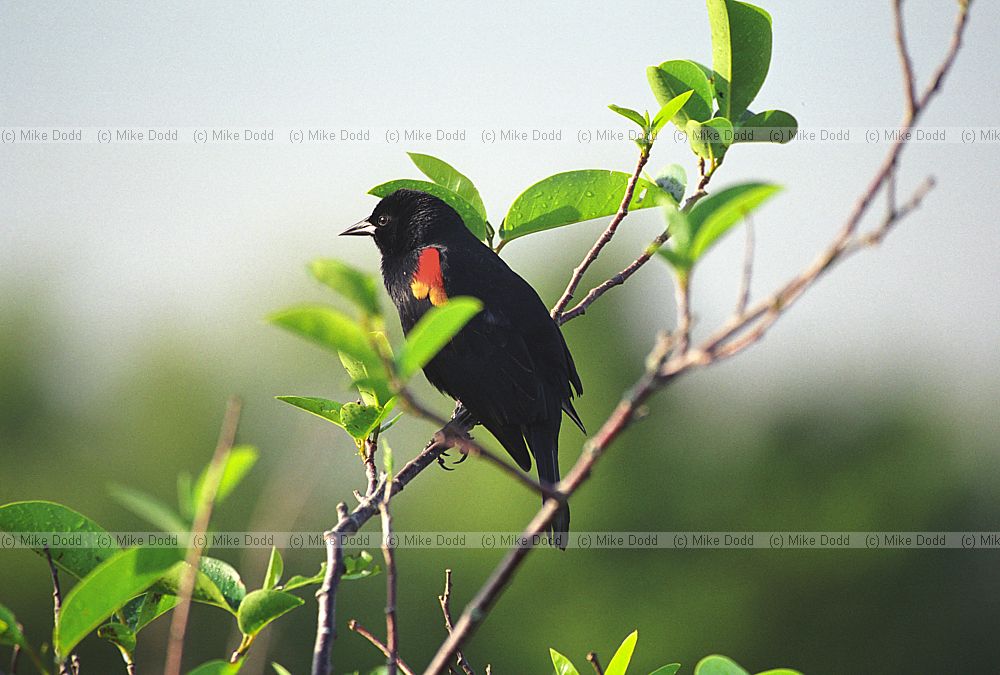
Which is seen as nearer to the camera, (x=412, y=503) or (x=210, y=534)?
(x=210, y=534)

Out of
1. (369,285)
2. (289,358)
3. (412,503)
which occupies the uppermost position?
(369,285)

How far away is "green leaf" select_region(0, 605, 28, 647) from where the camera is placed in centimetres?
104

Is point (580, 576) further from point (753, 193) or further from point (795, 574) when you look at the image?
point (753, 193)

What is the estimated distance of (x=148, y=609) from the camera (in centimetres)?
132

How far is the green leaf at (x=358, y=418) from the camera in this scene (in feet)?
5.65

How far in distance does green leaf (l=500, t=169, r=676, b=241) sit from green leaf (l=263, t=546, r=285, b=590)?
3.95 feet

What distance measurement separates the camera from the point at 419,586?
16.5 meters

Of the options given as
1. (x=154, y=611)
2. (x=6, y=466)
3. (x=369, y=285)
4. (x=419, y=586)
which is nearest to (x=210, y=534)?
(x=369, y=285)

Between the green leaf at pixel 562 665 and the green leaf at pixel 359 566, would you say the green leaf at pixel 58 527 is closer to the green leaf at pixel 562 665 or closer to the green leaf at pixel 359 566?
the green leaf at pixel 359 566

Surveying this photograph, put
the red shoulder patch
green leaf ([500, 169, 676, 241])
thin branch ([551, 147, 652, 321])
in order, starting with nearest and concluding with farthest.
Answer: thin branch ([551, 147, 652, 321]) < green leaf ([500, 169, 676, 241]) < the red shoulder patch

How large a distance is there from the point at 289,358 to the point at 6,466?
6.49 metres

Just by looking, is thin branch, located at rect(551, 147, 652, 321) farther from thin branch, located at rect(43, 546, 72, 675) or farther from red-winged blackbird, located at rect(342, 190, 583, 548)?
thin branch, located at rect(43, 546, 72, 675)

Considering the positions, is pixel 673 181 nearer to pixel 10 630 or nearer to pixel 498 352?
pixel 498 352

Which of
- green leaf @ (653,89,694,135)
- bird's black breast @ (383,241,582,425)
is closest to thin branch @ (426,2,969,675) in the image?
green leaf @ (653,89,694,135)
